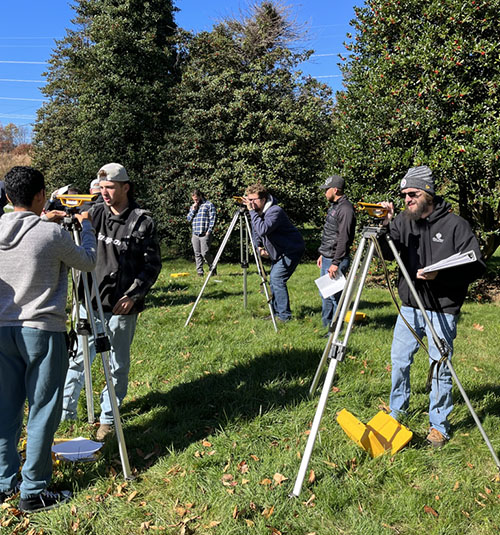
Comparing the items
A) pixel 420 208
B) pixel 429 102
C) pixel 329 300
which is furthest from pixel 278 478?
pixel 429 102

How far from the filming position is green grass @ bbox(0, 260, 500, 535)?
304 cm

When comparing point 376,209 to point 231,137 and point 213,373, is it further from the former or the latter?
point 231,137

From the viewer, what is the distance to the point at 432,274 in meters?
3.65

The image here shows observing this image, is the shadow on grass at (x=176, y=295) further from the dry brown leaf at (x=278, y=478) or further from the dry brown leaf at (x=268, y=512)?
the dry brown leaf at (x=268, y=512)

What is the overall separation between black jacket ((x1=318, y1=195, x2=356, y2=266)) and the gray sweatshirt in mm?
4328

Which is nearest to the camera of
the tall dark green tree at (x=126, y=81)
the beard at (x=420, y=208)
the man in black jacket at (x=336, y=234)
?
the beard at (x=420, y=208)

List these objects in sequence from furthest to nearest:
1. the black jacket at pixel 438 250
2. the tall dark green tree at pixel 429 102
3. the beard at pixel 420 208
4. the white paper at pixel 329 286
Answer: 1. the tall dark green tree at pixel 429 102
2. the white paper at pixel 329 286
3. the beard at pixel 420 208
4. the black jacket at pixel 438 250

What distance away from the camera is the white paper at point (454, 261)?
10.7 ft

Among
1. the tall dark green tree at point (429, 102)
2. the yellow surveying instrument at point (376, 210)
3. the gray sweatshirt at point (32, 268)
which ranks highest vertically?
the tall dark green tree at point (429, 102)

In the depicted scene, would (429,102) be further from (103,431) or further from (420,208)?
(103,431)

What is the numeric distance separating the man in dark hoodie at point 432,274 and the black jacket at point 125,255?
2.09m

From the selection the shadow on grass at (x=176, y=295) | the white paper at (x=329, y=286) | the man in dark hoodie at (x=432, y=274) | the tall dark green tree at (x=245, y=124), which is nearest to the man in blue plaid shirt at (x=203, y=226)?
the shadow on grass at (x=176, y=295)

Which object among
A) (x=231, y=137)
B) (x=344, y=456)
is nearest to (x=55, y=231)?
(x=344, y=456)

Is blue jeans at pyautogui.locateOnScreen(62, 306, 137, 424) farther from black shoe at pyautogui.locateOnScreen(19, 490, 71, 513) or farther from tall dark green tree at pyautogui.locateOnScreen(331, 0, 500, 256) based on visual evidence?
tall dark green tree at pyautogui.locateOnScreen(331, 0, 500, 256)
